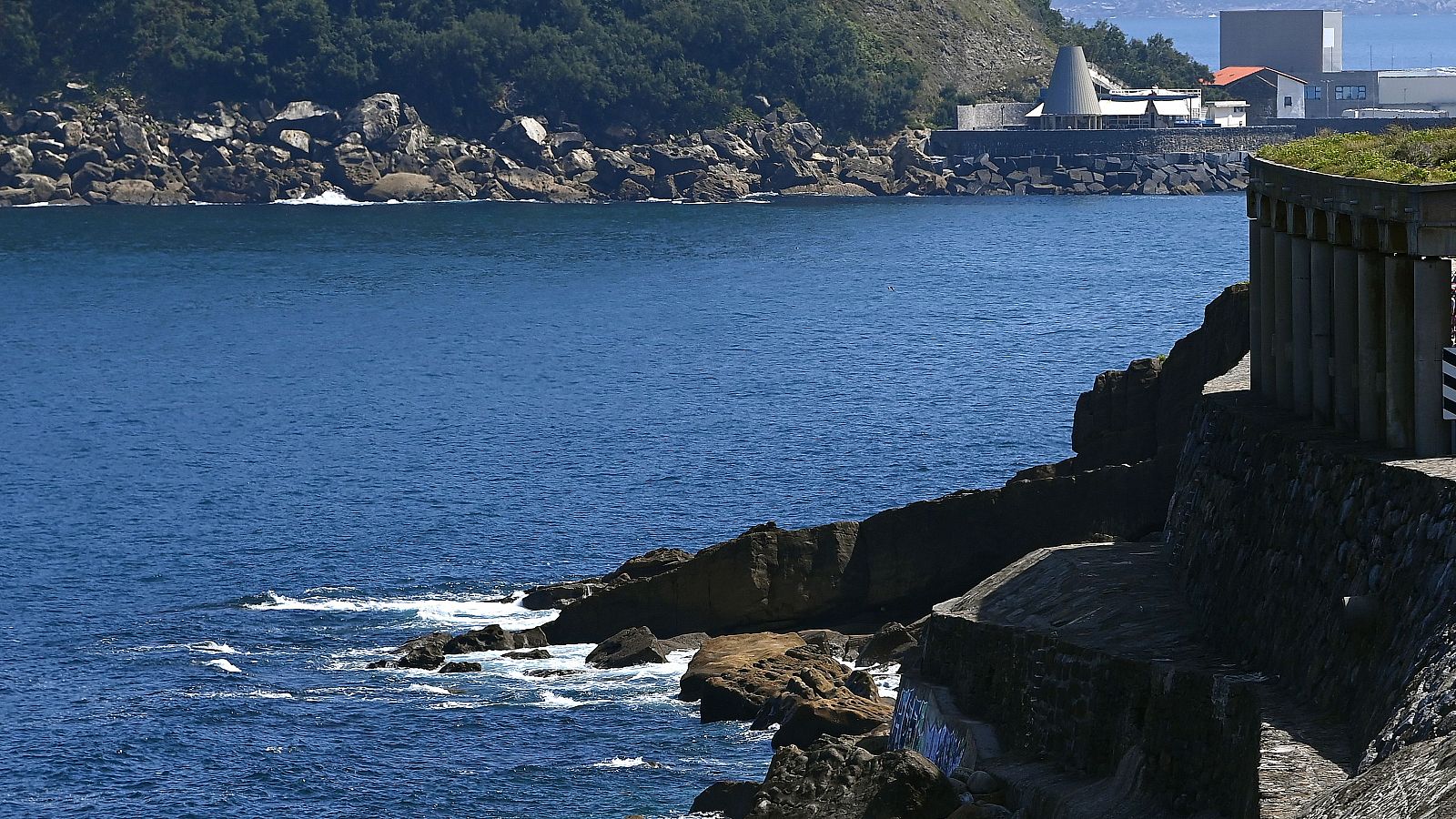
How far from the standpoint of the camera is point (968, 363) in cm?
9694

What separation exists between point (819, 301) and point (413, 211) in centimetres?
7029

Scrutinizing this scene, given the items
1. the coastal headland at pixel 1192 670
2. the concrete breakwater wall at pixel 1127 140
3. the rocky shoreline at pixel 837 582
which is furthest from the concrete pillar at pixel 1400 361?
the concrete breakwater wall at pixel 1127 140

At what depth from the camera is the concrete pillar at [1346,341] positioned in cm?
2591

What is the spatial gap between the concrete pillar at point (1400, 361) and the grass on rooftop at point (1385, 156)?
3.82ft

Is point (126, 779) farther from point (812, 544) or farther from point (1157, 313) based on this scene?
point (1157, 313)

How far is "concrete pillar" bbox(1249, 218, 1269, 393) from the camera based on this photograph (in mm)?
30750

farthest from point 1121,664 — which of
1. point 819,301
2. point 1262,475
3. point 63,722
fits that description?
point 819,301

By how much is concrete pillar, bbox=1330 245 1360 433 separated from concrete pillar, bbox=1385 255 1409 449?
1375mm

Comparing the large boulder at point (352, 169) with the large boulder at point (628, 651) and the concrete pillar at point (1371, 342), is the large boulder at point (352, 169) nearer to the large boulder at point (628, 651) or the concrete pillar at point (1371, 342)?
the large boulder at point (628, 651)

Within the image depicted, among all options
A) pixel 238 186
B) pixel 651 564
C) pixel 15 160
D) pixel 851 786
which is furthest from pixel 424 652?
pixel 15 160

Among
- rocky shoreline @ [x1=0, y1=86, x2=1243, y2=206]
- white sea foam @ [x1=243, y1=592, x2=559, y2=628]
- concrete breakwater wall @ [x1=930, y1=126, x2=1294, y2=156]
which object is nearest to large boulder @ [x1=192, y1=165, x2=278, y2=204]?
rocky shoreline @ [x1=0, y1=86, x2=1243, y2=206]

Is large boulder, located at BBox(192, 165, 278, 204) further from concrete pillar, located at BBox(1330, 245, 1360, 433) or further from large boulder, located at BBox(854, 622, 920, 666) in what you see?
concrete pillar, located at BBox(1330, 245, 1360, 433)

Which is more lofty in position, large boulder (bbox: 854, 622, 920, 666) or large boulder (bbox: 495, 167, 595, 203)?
large boulder (bbox: 495, 167, 595, 203)

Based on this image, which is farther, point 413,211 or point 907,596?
point 413,211
